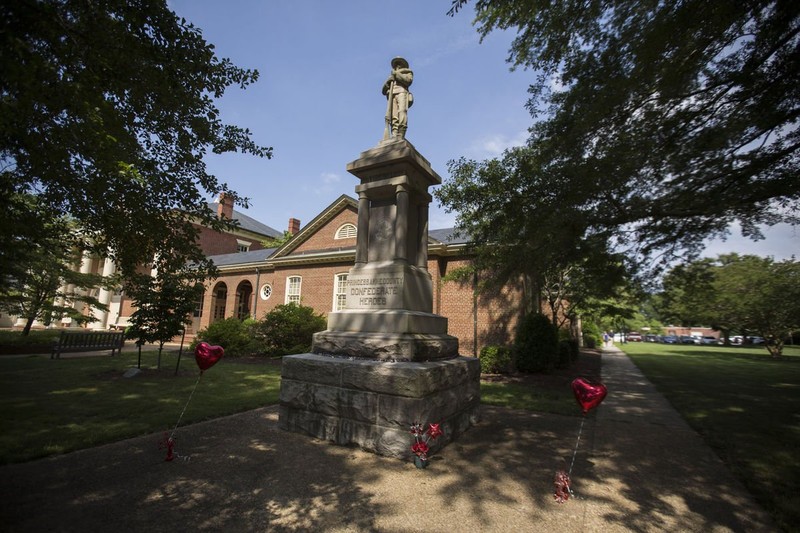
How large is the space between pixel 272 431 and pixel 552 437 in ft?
13.9

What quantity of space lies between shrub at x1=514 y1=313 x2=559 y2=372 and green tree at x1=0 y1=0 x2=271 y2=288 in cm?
1111

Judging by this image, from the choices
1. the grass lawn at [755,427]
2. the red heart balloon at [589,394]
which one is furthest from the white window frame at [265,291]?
the red heart balloon at [589,394]

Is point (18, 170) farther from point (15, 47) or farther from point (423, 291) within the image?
point (423, 291)

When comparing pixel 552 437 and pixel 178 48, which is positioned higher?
pixel 178 48

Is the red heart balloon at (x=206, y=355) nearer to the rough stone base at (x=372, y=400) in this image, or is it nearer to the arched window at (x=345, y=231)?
the rough stone base at (x=372, y=400)

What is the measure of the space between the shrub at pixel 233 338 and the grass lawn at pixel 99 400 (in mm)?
4222

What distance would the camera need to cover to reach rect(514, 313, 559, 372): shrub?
1363cm

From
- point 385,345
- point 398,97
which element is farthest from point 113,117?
point 398,97

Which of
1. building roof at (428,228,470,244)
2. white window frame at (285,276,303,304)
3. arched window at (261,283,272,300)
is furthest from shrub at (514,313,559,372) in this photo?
arched window at (261,283,272,300)

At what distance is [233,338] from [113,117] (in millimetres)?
15326

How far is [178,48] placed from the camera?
14.5 ft

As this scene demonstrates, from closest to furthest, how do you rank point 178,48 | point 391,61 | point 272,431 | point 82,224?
point 178,48
point 272,431
point 82,224
point 391,61

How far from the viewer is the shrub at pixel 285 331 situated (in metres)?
16.8

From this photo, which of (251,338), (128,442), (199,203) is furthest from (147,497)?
(251,338)
